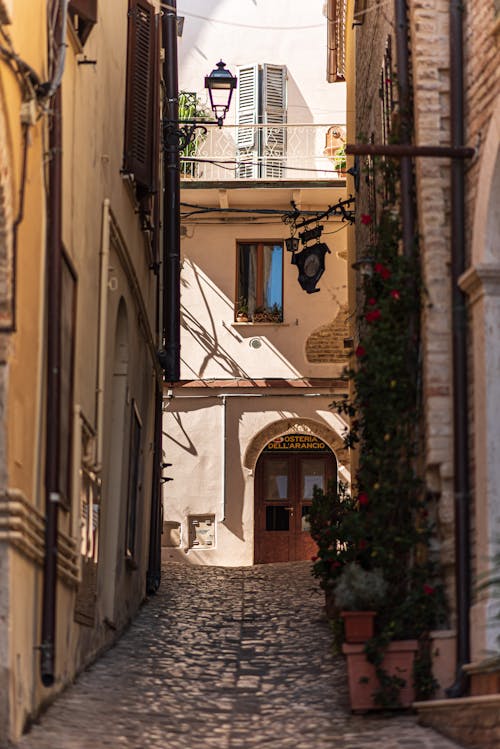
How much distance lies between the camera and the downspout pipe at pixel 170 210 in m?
17.4

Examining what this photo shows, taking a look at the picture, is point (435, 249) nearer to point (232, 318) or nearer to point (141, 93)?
Answer: point (141, 93)

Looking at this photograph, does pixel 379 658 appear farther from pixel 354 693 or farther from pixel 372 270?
pixel 372 270

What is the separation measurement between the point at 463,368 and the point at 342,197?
14898 millimetres

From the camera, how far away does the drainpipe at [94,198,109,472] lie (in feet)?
35.0

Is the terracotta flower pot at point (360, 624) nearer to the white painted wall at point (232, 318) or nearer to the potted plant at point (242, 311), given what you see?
the white painted wall at point (232, 318)

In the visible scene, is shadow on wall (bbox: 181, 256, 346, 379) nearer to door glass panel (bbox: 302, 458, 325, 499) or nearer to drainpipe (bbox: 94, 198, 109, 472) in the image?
door glass panel (bbox: 302, 458, 325, 499)

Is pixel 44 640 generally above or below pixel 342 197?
below

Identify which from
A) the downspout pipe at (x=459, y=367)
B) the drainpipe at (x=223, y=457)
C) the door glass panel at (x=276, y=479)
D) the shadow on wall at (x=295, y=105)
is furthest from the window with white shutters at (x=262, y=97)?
the downspout pipe at (x=459, y=367)

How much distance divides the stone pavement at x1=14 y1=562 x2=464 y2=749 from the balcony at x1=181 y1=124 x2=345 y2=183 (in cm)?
1020

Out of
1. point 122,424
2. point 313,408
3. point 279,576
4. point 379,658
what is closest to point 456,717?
point 379,658

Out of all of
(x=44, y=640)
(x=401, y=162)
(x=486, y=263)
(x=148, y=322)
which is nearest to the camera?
(x=44, y=640)

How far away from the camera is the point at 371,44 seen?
1412 cm

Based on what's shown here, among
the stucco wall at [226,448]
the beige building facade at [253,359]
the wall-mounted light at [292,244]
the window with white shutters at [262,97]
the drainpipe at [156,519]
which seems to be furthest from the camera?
the window with white shutters at [262,97]

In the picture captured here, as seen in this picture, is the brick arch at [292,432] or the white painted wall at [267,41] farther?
the white painted wall at [267,41]
